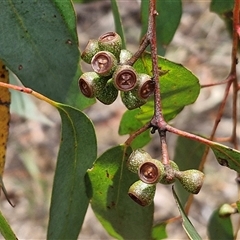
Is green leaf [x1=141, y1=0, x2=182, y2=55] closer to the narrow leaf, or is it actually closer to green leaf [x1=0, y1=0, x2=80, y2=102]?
green leaf [x1=0, y1=0, x2=80, y2=102]

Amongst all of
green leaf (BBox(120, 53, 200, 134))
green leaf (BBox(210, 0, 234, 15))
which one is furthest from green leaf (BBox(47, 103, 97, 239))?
green leaf (BBox(210, 0, 234, 15))

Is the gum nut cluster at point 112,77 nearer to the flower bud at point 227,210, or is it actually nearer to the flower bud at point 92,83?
the flower bud at point 92,83

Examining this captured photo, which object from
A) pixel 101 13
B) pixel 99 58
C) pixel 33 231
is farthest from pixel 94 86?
pixel 101 13

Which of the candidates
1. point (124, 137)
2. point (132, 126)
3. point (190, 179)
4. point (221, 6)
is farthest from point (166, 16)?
point (124, 137)

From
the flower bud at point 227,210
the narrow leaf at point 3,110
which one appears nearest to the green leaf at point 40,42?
the narrow leaf at point 3,110

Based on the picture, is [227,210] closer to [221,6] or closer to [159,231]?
[159,231]

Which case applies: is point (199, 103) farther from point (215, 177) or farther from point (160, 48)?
point (160, 48)

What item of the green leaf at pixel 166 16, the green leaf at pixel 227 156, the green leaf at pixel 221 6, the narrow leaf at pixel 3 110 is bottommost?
the narrow leaf at pixel 3 110
